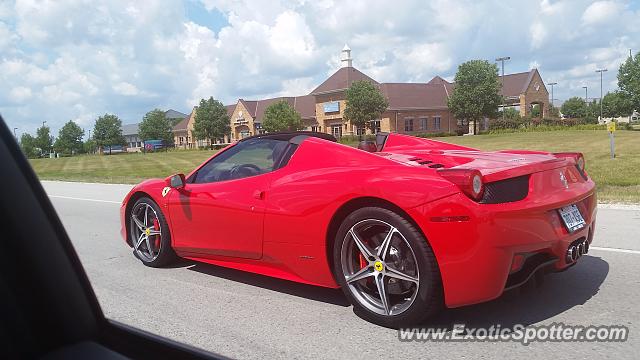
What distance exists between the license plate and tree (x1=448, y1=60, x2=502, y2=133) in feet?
181

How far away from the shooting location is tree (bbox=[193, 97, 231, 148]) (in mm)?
72750

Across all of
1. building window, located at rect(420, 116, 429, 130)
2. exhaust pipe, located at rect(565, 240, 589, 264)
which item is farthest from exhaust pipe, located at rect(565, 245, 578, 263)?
building window, located at rect(420, 116, 429, 130)

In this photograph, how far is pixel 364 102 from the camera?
58219mm

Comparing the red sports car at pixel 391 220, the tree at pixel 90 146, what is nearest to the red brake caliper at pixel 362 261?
the red sports car at pixel 391 220

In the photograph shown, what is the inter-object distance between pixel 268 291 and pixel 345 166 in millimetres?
1385

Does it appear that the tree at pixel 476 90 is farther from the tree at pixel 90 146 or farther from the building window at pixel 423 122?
the tree at pixel 90 146

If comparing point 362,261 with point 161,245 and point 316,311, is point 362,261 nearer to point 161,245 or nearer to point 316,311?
point 316,311

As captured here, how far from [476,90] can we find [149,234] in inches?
2159

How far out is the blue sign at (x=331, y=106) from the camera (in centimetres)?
6786

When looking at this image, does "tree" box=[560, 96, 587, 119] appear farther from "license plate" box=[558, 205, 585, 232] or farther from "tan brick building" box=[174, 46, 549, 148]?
"license plate" box=[558, 205, 585, 232]

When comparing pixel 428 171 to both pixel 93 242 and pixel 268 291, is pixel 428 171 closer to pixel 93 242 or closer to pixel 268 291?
pixel 268 291

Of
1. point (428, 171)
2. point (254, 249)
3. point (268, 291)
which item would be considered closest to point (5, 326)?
point (428, 171)

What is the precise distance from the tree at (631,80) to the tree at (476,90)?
11938 mm

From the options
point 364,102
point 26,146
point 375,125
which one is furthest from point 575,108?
point 26,146
